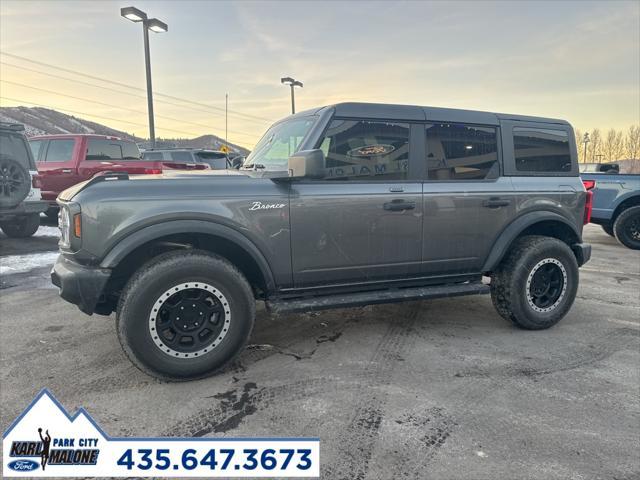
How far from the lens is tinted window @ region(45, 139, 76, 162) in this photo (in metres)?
9.93

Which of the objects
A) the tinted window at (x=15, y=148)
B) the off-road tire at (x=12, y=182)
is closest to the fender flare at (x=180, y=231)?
the off-road tire at (x=12, y=182)

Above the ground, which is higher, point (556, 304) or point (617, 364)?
point (556, 304)

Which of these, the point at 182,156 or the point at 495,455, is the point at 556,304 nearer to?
the point at 495,455

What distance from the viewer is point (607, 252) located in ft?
27.5

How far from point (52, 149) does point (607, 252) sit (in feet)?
41.8

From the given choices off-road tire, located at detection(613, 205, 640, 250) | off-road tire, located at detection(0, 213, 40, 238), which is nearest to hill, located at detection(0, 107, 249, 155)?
off-road tire, located at detection(0, 213, 40, 238)

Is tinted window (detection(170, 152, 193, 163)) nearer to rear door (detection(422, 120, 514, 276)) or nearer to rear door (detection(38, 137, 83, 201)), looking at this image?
rear door (detection(38, 137, 83, 201))

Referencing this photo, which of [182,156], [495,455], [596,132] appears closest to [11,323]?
[495,455]

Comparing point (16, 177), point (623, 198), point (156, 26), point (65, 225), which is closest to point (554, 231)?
point (65, 225)

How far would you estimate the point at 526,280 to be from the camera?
3.97 m

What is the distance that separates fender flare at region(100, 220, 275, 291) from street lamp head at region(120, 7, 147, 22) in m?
11.7

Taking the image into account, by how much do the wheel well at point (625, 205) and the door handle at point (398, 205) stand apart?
7.62 metres

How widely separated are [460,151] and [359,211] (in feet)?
4.03

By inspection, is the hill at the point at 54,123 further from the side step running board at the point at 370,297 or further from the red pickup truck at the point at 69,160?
the side step running board at the point at 370,297
